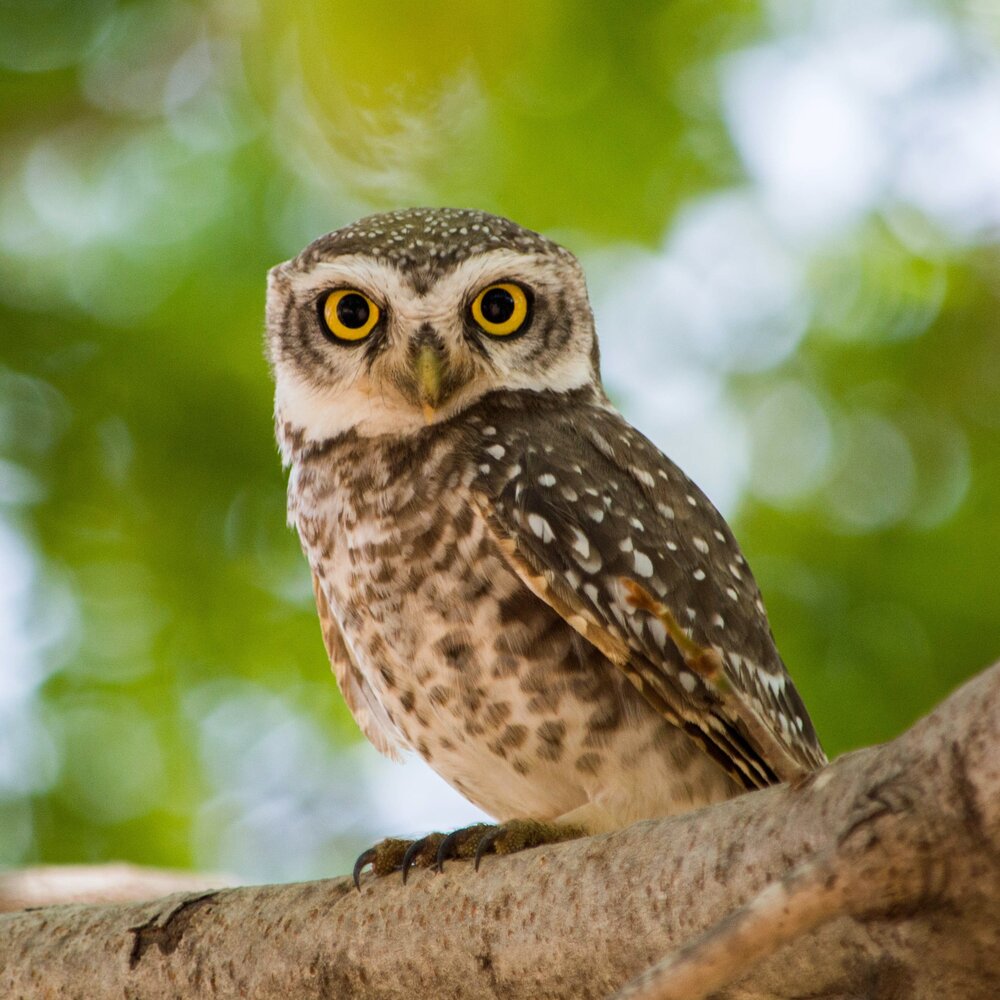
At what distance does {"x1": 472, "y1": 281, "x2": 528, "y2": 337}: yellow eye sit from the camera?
137 inches

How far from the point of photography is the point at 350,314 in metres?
3.52

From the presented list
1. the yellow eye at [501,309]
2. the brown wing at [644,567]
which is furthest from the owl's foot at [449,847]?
the yellow eye at [501,309]

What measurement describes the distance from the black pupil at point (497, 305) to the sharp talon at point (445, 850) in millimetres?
1486

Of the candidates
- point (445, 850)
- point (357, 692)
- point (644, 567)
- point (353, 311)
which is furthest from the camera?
point (357, 692)

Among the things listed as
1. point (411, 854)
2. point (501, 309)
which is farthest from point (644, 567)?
point (411, 854)

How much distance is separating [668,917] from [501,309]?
1938 millimetres

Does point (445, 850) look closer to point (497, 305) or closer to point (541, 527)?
point (541, 527)

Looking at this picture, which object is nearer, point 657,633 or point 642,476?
point 657,633

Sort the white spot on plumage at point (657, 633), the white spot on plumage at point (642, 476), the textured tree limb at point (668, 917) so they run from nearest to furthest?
the textured tree limb at point (668, 917) → the white spot on plumage at point (657, 633) → the white spot on plumage at point (642, 476)

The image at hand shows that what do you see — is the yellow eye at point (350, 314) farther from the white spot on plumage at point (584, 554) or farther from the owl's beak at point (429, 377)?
the white spot on plumage at point (584, 554)

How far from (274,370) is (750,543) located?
1.78m

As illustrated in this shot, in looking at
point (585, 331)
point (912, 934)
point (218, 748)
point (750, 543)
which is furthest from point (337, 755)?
point (912, 934)

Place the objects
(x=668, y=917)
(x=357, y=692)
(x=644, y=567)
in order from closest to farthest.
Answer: (x=668, y=917), (x=644, y=567), (x=357, y=692)

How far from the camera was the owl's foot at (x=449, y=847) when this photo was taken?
2471 millimetres
